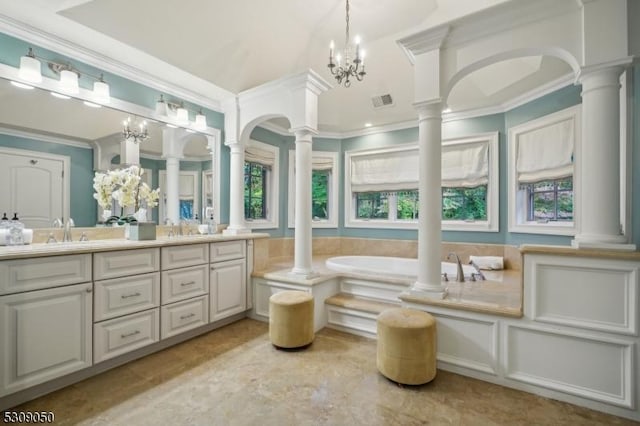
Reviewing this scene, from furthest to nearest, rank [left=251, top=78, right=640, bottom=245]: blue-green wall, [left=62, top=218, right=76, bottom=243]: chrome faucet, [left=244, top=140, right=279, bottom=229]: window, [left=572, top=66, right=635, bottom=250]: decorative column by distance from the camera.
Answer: [left=244, top=140, right=279, bottom=229]: window
[left=251, top=78, right=640, bottom=245]: blue-green wall
[left=62, top=218, right=76, bottom=243]: chrome faucet
[left=572, top=66, right=635, bottom=250]: decorative column

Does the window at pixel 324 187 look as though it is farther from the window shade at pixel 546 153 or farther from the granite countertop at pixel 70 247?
the window shade at pixel 546 153

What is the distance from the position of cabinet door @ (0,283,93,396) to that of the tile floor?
0.20m

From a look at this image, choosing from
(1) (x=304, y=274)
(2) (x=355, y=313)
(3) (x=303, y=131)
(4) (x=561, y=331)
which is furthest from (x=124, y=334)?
(4) (x=561, y=331)

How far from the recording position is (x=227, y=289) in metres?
3.26

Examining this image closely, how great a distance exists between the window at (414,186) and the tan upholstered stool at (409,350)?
252 cm

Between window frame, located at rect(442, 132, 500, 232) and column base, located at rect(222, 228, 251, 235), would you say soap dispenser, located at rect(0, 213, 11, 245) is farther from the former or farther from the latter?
window frame, located at rect(442, 132, 500, 232)

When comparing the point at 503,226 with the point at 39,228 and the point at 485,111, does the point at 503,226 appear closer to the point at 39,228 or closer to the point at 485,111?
the point at 485,111

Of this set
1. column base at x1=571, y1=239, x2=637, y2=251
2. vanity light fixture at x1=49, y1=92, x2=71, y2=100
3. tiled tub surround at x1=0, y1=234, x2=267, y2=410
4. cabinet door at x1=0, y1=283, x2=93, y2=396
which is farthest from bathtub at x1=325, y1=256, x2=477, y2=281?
vanity light fixture at x1=49, y1=92, x2=71, y2=100

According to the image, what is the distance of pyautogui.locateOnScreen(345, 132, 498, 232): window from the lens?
404 centimetres

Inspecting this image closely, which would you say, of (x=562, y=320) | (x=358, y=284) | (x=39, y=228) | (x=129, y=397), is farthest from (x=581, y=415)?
(x=39, y=228)

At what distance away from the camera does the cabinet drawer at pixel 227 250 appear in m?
3.14

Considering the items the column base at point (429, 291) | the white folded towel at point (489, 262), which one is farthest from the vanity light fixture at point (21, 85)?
the white folded towel at point (489, 262)

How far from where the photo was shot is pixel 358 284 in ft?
11.1

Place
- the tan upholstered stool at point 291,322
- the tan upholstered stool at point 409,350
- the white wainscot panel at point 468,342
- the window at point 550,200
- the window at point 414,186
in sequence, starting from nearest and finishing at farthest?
the tan upholstered stool at point 409,350
the white wainscot panel at point 468,342
the tan upholstered stool at point 291,322
the window at point 550,200
the window at point 414,186
